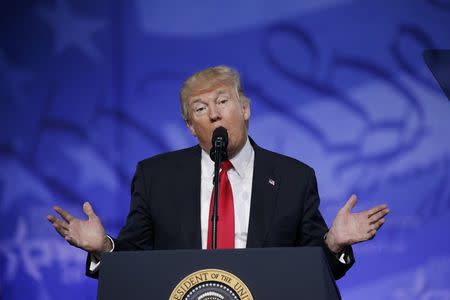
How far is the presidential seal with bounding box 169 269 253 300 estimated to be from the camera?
5.45ft

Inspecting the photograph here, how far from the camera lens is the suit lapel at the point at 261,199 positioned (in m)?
2.40

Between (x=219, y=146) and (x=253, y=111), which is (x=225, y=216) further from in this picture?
(x=253, y=111)

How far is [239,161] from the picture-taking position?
2598 millimetres

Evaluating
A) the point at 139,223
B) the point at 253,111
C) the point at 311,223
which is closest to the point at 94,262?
the point at 139,223

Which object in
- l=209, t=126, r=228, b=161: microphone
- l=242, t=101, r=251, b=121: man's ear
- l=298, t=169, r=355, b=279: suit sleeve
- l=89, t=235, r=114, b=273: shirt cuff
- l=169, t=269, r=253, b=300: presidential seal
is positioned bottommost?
l=169, t=269, r=253, b=300: presidential seal

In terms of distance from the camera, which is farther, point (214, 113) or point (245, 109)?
point (245, 109)

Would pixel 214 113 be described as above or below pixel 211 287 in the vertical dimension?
above

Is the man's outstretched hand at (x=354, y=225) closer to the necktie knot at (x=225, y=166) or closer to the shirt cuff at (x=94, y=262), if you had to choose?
the necktie knot at (x=225, y=166)

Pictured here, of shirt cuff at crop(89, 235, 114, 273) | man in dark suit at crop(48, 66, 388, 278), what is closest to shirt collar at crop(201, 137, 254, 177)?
man in dark suit at crop(48, 66, 388, 278)

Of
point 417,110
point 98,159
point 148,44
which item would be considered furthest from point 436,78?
point 98,159

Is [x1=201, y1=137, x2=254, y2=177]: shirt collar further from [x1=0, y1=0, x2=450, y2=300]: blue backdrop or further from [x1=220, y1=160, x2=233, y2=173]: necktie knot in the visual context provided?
[x1=0, y1=0, x2=450, y2=300]: blue backdrop

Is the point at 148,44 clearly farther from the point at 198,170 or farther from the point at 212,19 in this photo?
the point at 198,170

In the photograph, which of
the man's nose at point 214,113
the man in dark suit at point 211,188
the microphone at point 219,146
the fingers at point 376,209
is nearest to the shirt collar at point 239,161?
the man in dark suit at point 211,188

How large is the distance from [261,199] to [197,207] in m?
0.21
